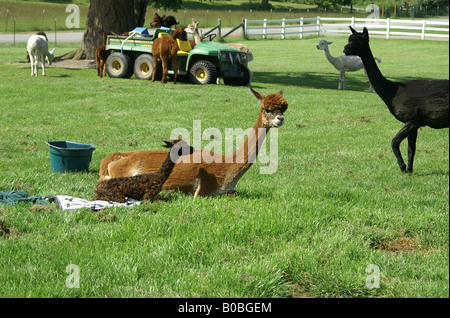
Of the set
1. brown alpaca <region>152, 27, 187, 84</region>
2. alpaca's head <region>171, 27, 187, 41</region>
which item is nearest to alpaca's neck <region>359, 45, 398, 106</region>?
brown alpaca <region>152, 27, 187, 84</region>

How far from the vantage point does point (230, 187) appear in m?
6.43

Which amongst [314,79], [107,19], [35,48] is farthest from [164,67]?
[314,79]

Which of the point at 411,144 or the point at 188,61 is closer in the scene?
the point at 411,144

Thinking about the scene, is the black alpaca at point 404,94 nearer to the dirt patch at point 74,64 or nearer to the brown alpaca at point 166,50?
the brown alpaca at point 166,50

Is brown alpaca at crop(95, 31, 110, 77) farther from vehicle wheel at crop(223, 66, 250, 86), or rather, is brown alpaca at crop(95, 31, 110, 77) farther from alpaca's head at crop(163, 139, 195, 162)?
alpaca's head at crop(163, 139, 195, 162)

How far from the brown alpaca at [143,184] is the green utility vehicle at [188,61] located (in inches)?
491

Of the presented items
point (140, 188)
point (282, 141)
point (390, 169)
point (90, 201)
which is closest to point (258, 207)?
point (140, 188)

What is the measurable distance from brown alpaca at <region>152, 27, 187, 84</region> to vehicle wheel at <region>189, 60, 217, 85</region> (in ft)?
1.87

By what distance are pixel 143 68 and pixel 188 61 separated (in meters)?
1.85

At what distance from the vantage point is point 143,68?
19797 mm

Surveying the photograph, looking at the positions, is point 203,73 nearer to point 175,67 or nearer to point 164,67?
point 175,67

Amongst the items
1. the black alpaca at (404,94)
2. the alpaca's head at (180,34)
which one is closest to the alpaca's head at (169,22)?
the alpaca's head at (180,34)

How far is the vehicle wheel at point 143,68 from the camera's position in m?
19.4

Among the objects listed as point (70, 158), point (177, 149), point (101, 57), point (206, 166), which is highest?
point (101, 57)
